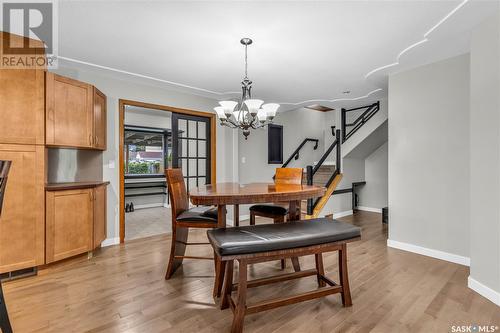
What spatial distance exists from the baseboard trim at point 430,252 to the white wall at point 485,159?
0.66 metres

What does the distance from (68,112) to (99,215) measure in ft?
4.38

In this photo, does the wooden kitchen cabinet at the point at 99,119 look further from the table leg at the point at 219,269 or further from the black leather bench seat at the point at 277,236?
the black leather bench seat at the point at 277,236

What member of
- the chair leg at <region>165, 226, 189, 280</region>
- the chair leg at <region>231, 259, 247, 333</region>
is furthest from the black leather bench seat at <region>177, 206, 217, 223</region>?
the chair leg at <region>231, 259, 247, 333</region>

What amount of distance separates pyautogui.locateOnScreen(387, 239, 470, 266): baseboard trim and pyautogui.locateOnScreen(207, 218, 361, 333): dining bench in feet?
6.09

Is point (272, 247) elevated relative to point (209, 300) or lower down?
elevated

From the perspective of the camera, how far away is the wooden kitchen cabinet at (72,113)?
266 centimetres

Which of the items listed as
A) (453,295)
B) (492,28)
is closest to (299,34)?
(492,28)

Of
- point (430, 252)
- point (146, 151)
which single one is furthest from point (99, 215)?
point (430, 252)

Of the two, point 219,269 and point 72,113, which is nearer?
point 219,269

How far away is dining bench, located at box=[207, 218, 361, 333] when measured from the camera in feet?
5.32

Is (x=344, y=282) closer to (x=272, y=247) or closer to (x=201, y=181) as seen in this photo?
(x=272, y=247)

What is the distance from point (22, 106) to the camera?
2463 mm

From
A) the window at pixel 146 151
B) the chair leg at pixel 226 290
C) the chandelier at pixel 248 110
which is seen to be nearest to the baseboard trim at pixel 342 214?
the chandelier at pixel 248 110

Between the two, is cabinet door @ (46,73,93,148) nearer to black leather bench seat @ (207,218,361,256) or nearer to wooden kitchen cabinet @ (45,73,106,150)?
wooden kitchen cabinet @ (45,73,106,150)
